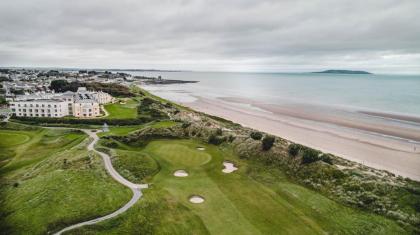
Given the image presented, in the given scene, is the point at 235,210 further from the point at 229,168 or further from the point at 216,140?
the point at 216,140

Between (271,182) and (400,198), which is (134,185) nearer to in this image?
(271,182)

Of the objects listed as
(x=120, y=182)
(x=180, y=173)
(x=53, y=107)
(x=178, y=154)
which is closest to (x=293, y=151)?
(x=180, y=173)

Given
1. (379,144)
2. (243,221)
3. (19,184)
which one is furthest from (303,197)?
(379,144)

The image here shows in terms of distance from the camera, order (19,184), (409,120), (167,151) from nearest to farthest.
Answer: (19,184), (167,151), (409,120)

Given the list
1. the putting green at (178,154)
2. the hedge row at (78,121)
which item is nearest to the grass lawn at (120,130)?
the hedge row at (78,121)

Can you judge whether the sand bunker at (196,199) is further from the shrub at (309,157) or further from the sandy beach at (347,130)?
the sandy beach at (347,130)

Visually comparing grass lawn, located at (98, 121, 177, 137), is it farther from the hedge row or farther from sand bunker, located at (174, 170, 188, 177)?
sand bunker, located at (174, 170, 188, 177)
